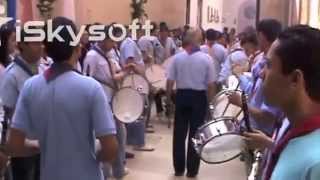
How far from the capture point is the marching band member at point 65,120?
259 cm

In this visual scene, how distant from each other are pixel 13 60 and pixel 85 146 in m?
1.29

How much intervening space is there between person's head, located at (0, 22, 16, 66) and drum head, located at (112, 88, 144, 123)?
6.08ft

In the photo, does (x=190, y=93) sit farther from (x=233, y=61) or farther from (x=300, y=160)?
(x=300, y=160)

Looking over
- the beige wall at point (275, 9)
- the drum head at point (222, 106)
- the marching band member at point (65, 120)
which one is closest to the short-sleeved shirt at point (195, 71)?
the drum head at point (222, 106)

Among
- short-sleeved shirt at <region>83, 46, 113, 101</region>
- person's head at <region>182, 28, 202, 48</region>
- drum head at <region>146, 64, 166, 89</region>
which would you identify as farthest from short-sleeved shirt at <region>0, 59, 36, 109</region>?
drum head at <region>146, 64, 166, 89</region>

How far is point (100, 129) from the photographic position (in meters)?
2.58

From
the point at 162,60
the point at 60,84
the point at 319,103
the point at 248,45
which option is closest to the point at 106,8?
the point at 162,60

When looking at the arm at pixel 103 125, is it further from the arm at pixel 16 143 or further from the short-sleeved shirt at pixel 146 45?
the short-sleeved shirt at pixel 146 45

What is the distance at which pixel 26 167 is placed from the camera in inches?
143

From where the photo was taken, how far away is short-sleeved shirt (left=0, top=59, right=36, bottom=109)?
3570mm

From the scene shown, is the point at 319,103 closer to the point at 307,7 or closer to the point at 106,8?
the point at 106,8

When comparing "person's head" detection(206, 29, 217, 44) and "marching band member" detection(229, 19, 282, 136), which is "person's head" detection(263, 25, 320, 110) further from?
"person's head" detection(206, 29, 217, 44)

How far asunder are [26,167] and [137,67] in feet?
12.1

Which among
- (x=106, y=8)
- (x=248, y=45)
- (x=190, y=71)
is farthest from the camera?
(x=106, y=8)
